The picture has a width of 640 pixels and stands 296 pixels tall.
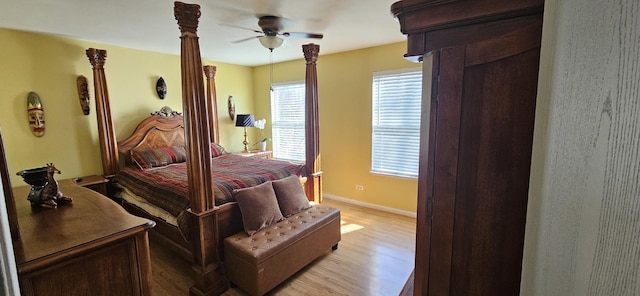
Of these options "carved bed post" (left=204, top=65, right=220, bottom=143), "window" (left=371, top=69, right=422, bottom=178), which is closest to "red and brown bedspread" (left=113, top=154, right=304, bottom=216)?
"carved bed post" (left=204, top=65, right=220, bottom=143)

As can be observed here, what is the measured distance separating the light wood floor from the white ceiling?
245 centimetres

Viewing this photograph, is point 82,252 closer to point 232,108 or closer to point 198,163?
point 198,163

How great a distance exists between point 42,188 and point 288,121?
3.75 meters

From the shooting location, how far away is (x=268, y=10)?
247cm

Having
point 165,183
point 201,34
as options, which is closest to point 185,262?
point 165,183

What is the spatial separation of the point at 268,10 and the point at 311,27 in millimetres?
648

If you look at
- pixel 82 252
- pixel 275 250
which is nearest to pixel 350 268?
pixel 275 250

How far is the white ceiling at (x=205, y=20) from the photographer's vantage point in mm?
2312

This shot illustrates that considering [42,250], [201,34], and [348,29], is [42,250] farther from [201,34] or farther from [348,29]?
[348,29]

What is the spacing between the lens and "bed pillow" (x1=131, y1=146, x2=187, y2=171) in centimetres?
356

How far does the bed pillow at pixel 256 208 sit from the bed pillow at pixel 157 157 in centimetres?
148

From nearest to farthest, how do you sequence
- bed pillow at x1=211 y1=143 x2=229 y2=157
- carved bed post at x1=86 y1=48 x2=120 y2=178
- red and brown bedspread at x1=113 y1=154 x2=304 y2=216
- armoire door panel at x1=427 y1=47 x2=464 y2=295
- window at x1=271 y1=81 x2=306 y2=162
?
armoire door panel at x1=427 y1=47 x2=464 y2=295 < red and brown bedspread at x1=113 y1=154 x2=304 y2=216 < carved bed post at x1=86 y1=48 x2=120 y2=178 < bed pillow at x1=211 y1=143 x2=229 y2=157 < window at x1=271 y1=81 x2=306 y2=162

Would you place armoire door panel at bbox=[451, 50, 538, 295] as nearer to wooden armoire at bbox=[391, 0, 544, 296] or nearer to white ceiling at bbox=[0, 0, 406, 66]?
wooden armoire at bbox=[391, 0, 544, 296]

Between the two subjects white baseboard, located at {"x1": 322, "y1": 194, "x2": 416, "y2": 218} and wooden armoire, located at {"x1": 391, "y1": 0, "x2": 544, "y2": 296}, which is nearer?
wooden armoire, located at {"x1": 391, "y1": 0, "x2": 544, "y2": 296}
